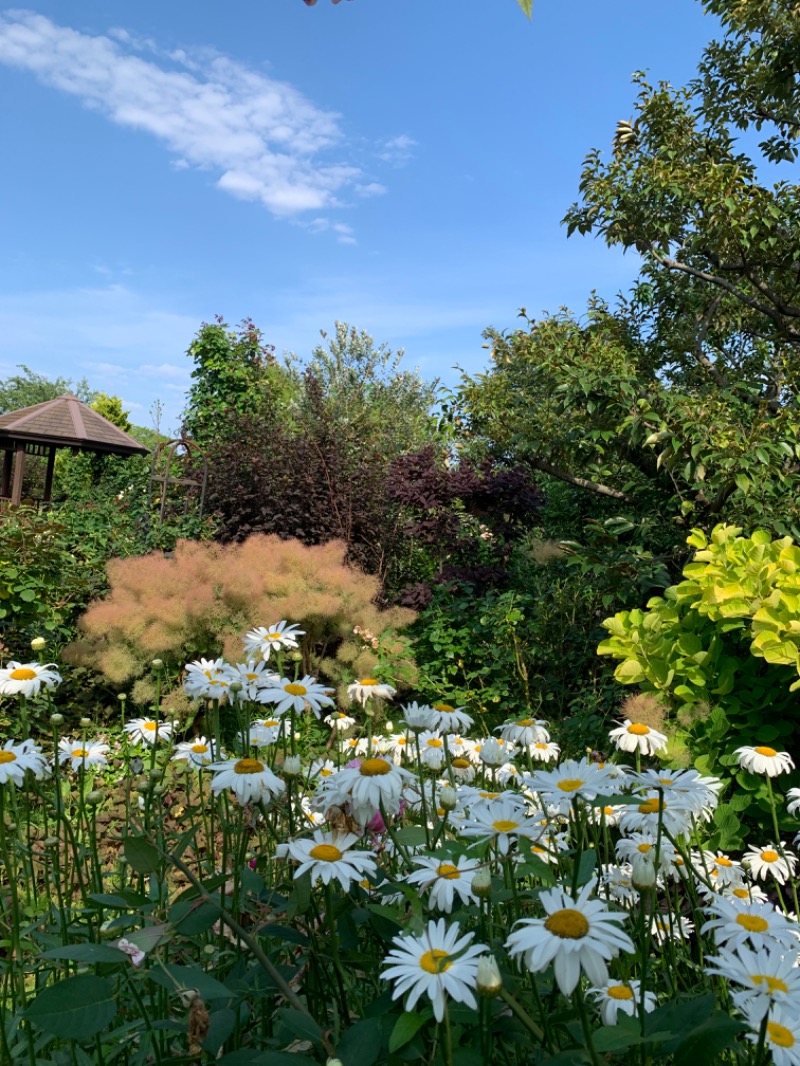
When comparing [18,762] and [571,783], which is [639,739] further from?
[18,762]

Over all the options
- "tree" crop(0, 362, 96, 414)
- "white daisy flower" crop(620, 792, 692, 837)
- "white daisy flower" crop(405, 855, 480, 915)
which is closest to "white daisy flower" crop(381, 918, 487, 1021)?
"white daisy flower" crop(405, 855, 480, 915)

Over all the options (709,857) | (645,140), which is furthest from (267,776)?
(645,140)

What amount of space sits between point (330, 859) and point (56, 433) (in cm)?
1011

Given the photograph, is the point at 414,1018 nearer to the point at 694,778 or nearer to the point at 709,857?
the point at 694,778

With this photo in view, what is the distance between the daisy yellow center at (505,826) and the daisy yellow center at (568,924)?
0.82 ft

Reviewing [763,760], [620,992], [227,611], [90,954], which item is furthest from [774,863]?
[227,611]

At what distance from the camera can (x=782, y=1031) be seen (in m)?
0.77

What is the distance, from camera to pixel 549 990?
95 centimetres

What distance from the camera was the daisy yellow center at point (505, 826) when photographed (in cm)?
96

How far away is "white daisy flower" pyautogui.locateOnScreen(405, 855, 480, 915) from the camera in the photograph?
890 mm

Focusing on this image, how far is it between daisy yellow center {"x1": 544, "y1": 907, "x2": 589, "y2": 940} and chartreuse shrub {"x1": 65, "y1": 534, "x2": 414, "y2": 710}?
3561 millimetres

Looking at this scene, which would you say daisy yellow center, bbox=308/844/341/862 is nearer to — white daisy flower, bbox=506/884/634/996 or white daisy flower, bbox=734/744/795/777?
white daisy flower, bbox=506/884/634/996

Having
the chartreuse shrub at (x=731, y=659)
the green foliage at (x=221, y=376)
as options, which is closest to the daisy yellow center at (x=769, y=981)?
the chartreuse shrub at (x=731, y=659)

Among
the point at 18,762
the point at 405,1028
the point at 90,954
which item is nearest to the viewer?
the point at 405,1028
